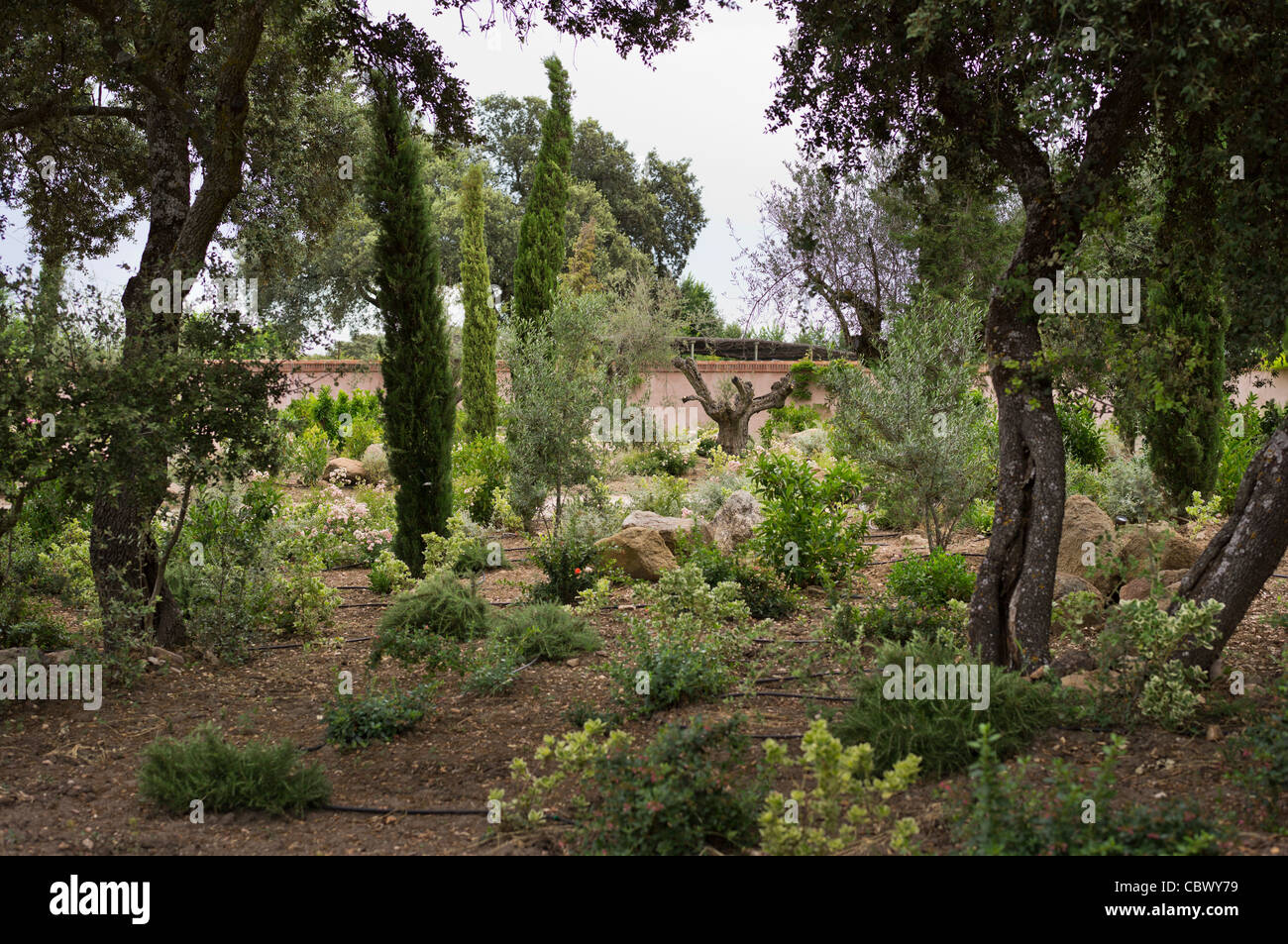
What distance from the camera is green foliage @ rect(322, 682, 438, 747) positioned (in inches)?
207

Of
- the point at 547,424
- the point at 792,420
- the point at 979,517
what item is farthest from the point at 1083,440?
the point at 547,424

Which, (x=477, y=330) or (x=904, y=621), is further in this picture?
(x=477, y=330)

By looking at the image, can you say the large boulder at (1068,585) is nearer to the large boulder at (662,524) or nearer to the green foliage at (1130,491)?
the green foliage at (1130,491)

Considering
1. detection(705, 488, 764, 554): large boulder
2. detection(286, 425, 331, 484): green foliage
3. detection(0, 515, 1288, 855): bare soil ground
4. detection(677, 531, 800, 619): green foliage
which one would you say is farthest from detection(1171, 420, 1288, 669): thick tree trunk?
detection(286, 425, 331, 484): green foliage

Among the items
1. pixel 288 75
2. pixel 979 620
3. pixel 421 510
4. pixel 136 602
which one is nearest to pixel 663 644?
pixel 979 620

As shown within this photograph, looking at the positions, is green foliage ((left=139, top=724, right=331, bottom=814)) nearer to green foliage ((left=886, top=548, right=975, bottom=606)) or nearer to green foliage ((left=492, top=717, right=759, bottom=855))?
green foliage ((left=492, top=717, right=759, bottom=855))

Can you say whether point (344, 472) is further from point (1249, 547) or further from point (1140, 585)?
point (1249, 547)

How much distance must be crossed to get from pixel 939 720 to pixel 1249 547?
6.40ft

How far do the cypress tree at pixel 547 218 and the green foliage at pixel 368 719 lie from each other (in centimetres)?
988

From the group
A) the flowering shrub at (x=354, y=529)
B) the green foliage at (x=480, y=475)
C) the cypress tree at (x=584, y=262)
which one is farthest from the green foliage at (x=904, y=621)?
the cypress tree at (x=584, y=262)

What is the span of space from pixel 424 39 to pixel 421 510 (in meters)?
4.51

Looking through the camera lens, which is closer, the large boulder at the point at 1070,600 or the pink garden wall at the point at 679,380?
the large boulder at the point at 1070,600

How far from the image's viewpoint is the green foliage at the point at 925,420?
850 cm

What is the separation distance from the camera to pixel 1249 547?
4.88 metres
